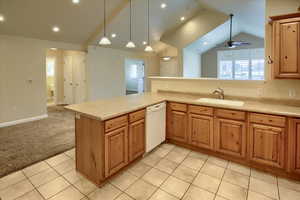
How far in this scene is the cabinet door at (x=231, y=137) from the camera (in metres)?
2.64

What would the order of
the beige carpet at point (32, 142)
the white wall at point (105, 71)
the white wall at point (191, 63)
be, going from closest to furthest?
the beige carpet at point (32, 142), the white wall at point (105, 71), the white wall at point (191, 63)

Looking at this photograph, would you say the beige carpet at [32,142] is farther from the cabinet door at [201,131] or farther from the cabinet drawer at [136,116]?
the cabinet door at [201,131]

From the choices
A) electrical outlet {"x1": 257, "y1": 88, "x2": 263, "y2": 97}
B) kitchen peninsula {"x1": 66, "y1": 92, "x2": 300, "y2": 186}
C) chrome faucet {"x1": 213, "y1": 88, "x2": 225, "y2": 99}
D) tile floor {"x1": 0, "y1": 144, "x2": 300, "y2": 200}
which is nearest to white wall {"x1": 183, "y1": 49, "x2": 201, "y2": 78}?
chrome faucet {"x1": 213, "y1": 88, "x2": 225, "y2": 99}

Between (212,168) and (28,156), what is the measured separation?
3.01 meters

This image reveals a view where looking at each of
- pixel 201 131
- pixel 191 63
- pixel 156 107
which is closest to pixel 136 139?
pixel 156 107

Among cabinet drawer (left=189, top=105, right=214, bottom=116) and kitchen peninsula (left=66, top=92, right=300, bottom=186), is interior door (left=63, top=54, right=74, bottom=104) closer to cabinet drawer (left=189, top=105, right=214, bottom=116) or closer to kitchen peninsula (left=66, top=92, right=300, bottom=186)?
kitchen peninsula (left=66, top=92, right=300, bottom=186)

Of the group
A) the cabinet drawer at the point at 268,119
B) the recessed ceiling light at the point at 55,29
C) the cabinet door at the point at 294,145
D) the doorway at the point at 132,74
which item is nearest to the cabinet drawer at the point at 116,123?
the cabinet drawer at the point at 268,119

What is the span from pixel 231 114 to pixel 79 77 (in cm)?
632

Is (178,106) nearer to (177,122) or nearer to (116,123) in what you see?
(177,122)

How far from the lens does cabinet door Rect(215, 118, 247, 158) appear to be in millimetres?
2645

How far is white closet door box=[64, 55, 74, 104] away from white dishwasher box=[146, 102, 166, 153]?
5663 millimetres

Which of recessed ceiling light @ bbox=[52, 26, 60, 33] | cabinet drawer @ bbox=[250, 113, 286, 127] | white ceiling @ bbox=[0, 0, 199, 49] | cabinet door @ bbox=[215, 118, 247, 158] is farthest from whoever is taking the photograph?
recessed ceiling light @ bbox=[52, 26, 60, 33]

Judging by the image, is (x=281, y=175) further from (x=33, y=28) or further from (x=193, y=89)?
(x=33, y=28)

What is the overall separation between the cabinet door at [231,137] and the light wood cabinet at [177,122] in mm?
581
